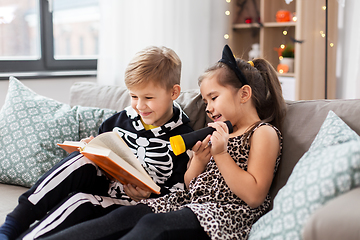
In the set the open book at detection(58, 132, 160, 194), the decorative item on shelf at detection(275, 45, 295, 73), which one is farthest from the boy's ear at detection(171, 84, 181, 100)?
the decorative item on shelf at detection(275, 45, 295, 73)

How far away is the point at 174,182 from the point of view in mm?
1328

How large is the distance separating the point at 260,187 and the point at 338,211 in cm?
40

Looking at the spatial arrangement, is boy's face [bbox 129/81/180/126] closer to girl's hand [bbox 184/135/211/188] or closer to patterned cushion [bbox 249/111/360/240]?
girl's hand [bbox 184/135/211/188]

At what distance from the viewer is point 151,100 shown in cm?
132

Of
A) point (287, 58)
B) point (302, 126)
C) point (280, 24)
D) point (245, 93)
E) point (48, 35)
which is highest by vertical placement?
point (280, 24)

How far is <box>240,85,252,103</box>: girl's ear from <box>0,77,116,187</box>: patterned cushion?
642 millimetres

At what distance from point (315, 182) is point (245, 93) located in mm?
516

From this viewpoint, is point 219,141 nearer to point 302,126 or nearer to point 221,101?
point 221,101

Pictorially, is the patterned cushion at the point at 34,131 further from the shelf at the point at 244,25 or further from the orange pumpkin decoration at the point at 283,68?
the shelf at the point at 244,25

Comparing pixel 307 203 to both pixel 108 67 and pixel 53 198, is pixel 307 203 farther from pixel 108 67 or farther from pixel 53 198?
pixel 108 67

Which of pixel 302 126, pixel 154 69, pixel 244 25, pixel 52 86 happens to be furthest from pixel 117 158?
pixel 244 25

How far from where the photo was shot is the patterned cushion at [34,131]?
1531 millimetres

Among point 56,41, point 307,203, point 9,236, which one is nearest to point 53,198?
point 9,236

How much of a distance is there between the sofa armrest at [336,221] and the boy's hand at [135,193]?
0.64m
